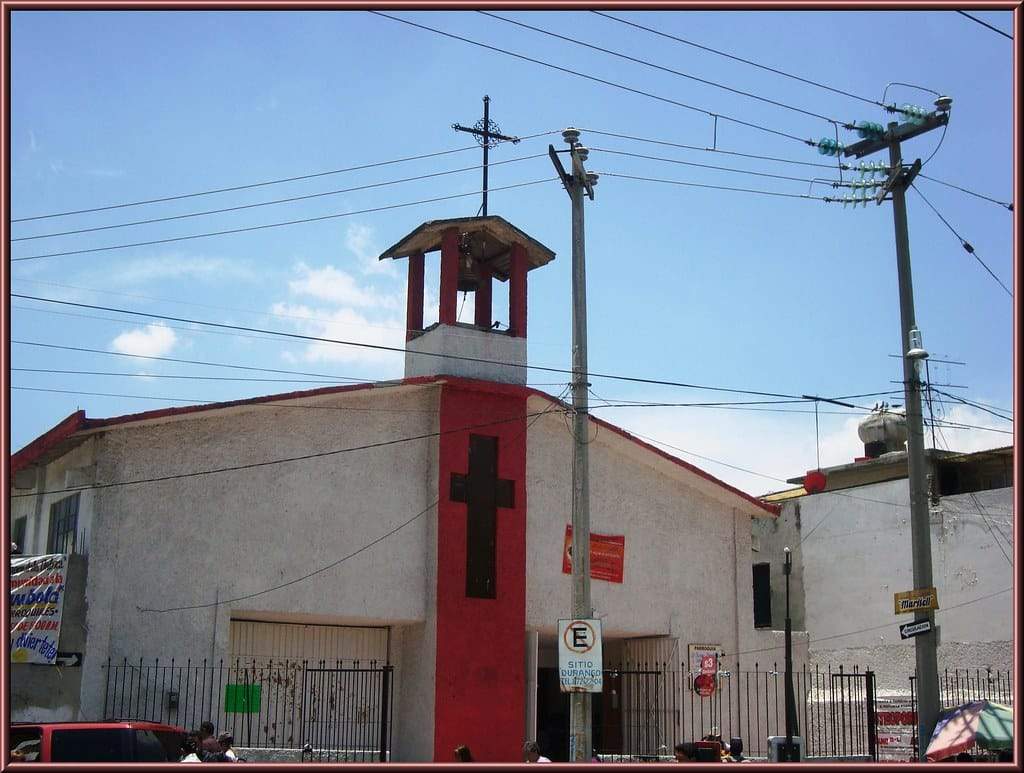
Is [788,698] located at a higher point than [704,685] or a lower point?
lower

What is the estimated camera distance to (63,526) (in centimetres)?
2458

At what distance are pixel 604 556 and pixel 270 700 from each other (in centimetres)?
786

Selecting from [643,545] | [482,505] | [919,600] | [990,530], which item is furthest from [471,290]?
[990,530]

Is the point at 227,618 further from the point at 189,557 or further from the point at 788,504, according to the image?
the point at 788,504

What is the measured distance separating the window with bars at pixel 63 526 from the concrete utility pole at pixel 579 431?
33.1 ft

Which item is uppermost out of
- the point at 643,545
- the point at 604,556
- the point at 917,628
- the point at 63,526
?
the point at 643,545

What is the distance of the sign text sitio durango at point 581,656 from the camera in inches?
677

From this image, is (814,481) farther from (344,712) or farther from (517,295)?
(344,712)

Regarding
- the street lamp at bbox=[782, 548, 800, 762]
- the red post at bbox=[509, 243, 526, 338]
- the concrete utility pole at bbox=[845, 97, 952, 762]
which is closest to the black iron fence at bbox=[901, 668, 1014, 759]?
the street lamp at bbox=[782, 548, 800, 762]

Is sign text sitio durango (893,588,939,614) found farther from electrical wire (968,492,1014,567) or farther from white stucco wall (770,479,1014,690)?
electrical wire (968,492,1014,567)

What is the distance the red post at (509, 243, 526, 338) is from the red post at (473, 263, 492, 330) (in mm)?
570

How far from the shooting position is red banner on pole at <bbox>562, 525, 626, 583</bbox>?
91.6ft

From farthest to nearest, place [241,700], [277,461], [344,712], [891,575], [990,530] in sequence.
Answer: [891,575] → [990,530] → [344,712] → [277,461] → [241,700]

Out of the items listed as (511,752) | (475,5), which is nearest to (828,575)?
(511,752)
